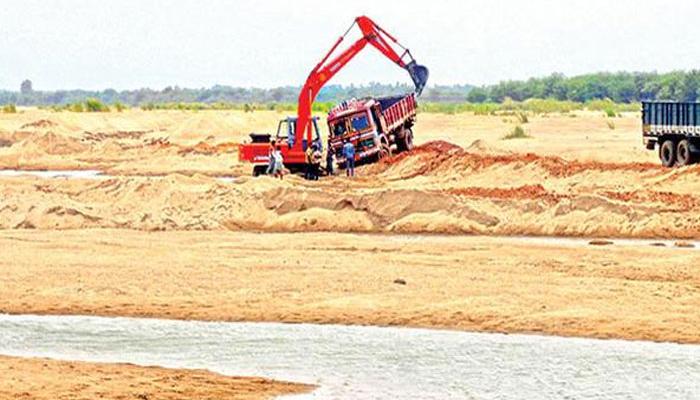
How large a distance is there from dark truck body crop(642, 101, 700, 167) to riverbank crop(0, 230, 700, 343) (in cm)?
1897

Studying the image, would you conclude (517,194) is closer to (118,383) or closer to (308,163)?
(308,163)

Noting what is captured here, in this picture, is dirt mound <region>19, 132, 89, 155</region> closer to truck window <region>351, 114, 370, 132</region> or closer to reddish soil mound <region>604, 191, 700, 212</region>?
truck window <region>351, 114, 370, 132</region>

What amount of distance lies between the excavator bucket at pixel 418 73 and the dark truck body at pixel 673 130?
7167 mm

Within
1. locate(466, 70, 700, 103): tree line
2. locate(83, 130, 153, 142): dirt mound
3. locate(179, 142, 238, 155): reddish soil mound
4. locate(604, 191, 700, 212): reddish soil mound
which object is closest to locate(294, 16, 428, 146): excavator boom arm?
locate(604, 191, 700, 212): reddish soil mound

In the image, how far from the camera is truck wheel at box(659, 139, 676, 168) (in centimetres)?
5266

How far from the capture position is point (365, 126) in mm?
56094

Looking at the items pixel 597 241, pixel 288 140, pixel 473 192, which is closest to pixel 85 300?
pixel 597 241

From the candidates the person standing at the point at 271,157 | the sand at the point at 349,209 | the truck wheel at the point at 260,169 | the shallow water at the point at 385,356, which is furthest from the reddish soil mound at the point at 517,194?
the shallow water at the point at 385,356

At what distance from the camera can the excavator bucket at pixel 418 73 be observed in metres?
56.0

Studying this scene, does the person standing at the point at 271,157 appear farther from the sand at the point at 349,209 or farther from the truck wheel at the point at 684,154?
the truck wheel at the point at 684,154

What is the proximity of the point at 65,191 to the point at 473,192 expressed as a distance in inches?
420

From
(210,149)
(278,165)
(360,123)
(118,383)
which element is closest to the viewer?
(118,383)

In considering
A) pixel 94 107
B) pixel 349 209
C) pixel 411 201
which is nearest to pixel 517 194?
pixel 411 201

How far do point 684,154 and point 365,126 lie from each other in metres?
10.4
